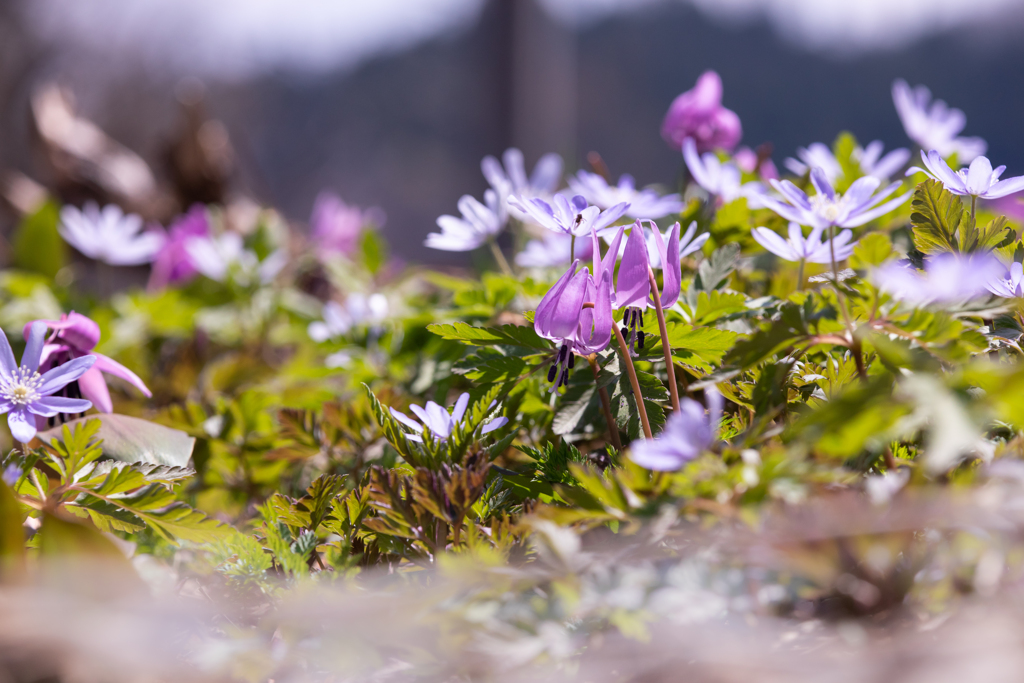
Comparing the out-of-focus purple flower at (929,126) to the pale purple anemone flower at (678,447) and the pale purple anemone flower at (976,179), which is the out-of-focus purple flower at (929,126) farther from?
the pale purple anemone flower at (678,447)

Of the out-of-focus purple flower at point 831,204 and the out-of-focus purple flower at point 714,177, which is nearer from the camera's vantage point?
the out-of-focus purple flower at point 831,204

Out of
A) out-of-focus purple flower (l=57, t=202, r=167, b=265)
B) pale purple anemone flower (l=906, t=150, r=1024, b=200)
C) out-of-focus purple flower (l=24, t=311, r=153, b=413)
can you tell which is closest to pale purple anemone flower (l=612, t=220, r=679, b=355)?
pale purple anemone flower (l=906, t=150, r=1024, b=200)

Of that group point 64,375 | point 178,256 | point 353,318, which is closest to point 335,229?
point 178,256

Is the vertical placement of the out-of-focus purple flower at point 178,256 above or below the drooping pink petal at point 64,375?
above

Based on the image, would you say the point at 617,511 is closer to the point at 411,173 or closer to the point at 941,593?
the point at 941,593

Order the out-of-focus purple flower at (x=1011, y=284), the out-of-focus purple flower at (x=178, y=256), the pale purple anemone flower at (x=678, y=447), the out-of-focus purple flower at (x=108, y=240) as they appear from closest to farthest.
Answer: the pale purple anemone flower at (x=678, y=447) → the out-of-focus purple flower at (x=1011, y=284) → the out-of-focus purple flower at (x=108, y=240) → the out-of-focus purple flower at (x=178, y=256)

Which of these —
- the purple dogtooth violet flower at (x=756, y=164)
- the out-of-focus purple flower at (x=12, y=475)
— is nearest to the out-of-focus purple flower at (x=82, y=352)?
the out-of-focus purple flower at (x=12, y=475)

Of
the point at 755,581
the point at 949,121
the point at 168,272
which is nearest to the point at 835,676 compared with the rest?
the point at 755,581
